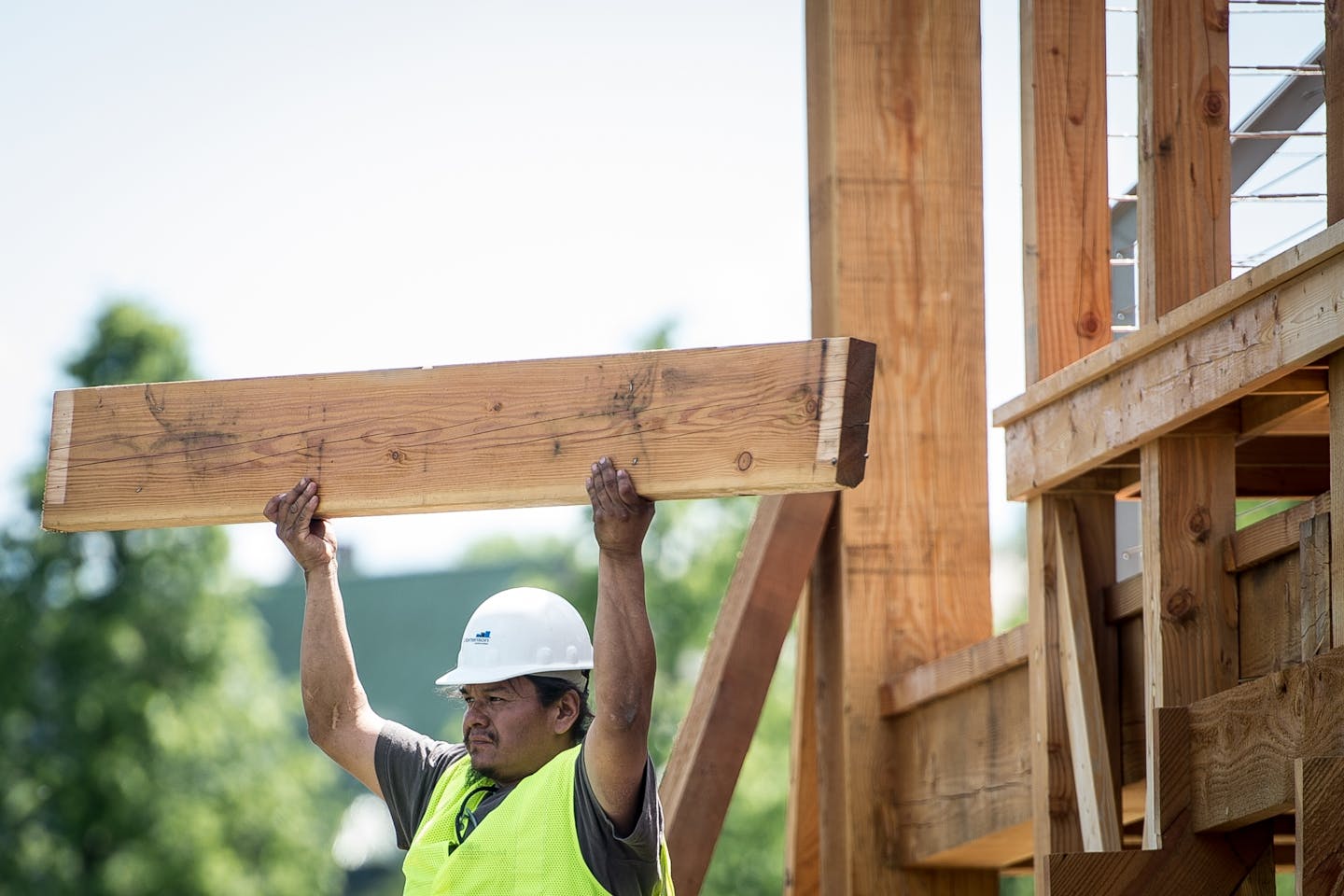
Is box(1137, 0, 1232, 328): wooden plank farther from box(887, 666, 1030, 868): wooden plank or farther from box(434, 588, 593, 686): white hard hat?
box(434, 588, 593, 686): white hard hat

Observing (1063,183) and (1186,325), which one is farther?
(1063,183)

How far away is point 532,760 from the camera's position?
4.29m

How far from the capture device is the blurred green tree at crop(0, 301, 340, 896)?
2373 cm

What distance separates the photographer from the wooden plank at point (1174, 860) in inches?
139

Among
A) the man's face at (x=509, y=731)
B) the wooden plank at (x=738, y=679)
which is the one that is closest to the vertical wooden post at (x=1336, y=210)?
the man's face at (x=509, y=731)

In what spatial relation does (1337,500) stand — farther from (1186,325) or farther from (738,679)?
(738,679)

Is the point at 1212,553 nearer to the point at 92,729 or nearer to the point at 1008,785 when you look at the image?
the point at 1008,785

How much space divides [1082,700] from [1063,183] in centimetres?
135

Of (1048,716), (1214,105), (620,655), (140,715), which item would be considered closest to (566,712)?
(620,655)

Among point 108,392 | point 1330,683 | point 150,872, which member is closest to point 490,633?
point 108,392

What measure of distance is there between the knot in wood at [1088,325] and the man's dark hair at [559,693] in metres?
1.54

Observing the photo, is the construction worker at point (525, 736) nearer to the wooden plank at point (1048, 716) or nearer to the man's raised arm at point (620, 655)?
the man's raised arm at point (620, 655)

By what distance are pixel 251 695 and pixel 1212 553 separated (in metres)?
23.2

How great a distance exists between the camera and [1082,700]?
423 centimetres
